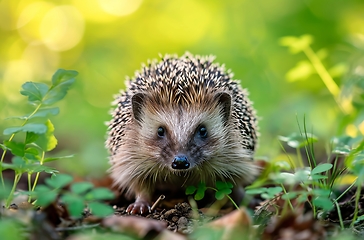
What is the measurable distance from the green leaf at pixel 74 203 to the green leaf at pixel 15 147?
0.47 m

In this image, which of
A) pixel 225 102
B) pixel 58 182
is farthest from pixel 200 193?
pixel 58 182

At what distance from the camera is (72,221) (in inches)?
71.4

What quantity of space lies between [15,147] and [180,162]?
33.7 inches

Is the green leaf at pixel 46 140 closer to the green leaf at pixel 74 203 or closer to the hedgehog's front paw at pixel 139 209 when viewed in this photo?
the green leaf at pixel 74 203

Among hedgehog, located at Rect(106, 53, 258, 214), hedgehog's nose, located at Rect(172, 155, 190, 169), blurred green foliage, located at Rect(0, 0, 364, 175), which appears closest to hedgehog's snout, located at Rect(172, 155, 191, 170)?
hedgehog's nose, located at Rect(172, 155, 190, 169)

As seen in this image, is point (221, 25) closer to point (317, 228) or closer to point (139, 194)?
point (139, 194)

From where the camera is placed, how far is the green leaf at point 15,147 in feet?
6.34

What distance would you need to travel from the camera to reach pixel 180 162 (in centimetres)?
250

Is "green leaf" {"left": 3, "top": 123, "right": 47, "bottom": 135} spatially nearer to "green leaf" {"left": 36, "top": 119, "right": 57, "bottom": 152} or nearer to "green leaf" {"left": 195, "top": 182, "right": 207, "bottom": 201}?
"green leaf" {"left": 36, "top": 119, "right": 57, "bottom": 152}

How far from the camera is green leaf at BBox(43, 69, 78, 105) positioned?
82.8 inches

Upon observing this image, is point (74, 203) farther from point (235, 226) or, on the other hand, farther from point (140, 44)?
point (140, 44)

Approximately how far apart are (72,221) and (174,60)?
5.33ft

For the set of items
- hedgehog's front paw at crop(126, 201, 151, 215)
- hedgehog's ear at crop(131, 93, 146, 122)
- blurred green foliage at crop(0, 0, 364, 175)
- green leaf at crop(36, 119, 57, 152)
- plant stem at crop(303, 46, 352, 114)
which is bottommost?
hedgehog's front paw at crop(126, 201, 151, 215)

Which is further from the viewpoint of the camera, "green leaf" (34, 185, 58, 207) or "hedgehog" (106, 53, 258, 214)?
"hedgehog" (106, 53, 258, 214)
